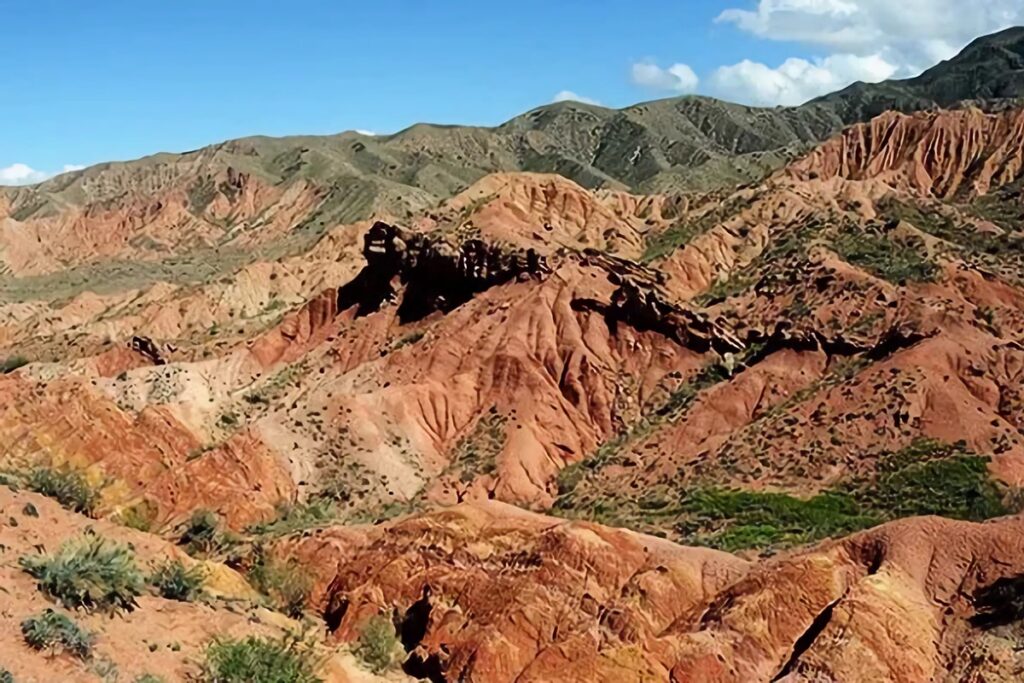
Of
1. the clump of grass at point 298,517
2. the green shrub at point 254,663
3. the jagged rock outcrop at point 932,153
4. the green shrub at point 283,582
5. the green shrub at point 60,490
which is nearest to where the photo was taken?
the green shrub at point 254,663

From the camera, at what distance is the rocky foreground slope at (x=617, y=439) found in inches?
865

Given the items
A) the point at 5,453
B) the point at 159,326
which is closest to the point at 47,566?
the point at 5,453

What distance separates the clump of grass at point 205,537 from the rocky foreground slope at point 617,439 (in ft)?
0.71

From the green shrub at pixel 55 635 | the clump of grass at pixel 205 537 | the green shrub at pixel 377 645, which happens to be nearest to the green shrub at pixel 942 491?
the green shrub at pixel 377 645

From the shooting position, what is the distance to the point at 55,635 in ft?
50.5

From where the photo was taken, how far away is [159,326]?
3386 inches

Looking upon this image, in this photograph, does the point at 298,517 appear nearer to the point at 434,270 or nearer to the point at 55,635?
the point at 434,270

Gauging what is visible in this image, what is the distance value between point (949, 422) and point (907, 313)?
26.0 ft

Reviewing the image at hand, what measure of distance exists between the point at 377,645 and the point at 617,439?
24155mm

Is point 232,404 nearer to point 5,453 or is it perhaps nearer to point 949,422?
point 5,453

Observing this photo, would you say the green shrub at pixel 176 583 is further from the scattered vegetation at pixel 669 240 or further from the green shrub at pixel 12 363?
the green shrub at pixel 12 363

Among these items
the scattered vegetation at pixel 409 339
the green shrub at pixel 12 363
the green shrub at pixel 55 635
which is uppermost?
the green shrub at pixel 12 363

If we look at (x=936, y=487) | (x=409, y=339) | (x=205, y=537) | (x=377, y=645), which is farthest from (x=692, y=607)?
(x=409, y=339)

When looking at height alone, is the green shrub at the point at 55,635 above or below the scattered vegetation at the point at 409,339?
below
